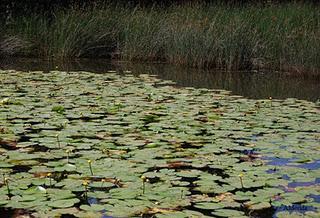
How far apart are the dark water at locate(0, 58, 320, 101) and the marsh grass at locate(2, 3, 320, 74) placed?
0.32 meters

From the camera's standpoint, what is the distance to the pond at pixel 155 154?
2500 mm

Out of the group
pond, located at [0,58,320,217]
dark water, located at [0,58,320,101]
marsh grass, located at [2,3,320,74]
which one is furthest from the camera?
marsh grass, located at [2,3,320,74]

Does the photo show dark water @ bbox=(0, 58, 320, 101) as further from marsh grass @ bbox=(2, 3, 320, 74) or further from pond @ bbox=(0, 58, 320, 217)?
pond @ bbox=(0, 58, 320, 217)

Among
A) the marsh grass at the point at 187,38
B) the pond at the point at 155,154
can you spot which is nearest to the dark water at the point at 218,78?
the marsh grass at the point at 187,38

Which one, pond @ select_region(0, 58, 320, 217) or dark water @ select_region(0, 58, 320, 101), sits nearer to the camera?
pond @ select_region(0, 58, 320, 217)

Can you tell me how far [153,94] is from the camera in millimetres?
5633

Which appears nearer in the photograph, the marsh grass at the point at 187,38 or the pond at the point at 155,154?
the pond at the point at 155,154

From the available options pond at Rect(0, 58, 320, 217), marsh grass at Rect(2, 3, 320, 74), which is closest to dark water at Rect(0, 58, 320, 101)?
marsh grass at Rect(2, 3, 320, 74)

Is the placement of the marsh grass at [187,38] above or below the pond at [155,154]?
above

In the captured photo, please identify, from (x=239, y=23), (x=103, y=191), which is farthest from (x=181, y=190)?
(x=239, y=23)

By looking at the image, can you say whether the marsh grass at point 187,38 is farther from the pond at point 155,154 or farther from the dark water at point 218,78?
the pond at point 155,154

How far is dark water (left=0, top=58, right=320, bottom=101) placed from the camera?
6395mm

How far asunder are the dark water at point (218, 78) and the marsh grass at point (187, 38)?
1.05 feet

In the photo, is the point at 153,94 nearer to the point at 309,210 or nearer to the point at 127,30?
the point at 309,210
